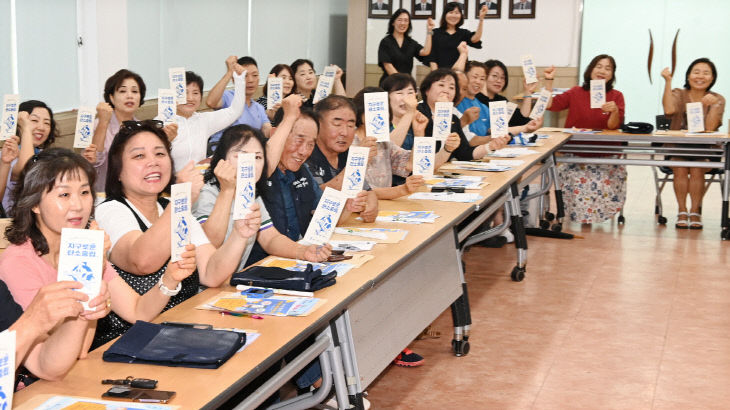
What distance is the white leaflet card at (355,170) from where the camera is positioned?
3.69 meters

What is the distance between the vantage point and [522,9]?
1125 centimetres

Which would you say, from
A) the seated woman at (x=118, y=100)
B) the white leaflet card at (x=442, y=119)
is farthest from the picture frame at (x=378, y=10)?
the white leaflet card at (x=442, y=119)

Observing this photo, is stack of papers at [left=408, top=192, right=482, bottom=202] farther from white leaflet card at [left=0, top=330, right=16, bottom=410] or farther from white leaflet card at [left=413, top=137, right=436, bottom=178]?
white leaflet card at [left=0, top=330, right=16, bottom=410]

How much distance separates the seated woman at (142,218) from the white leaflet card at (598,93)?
515cm

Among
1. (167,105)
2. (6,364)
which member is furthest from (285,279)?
(167,105)

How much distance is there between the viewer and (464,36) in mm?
9195

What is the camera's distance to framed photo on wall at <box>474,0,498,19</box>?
1134 centimetres

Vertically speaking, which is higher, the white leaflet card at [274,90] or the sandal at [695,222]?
the white leaflet card at [274,90]

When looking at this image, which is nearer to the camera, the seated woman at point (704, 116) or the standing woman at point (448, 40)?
the seated woman at point (704, 116)

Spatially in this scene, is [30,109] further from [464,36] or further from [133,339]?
[464,36]

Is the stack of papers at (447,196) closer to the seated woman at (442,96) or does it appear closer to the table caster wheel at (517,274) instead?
the seated woman at (442,96)

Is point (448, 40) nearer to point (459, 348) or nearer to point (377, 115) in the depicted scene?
point (377, 115)

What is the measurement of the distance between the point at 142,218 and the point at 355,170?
1088 millimetres

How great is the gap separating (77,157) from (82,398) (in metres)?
0.79
